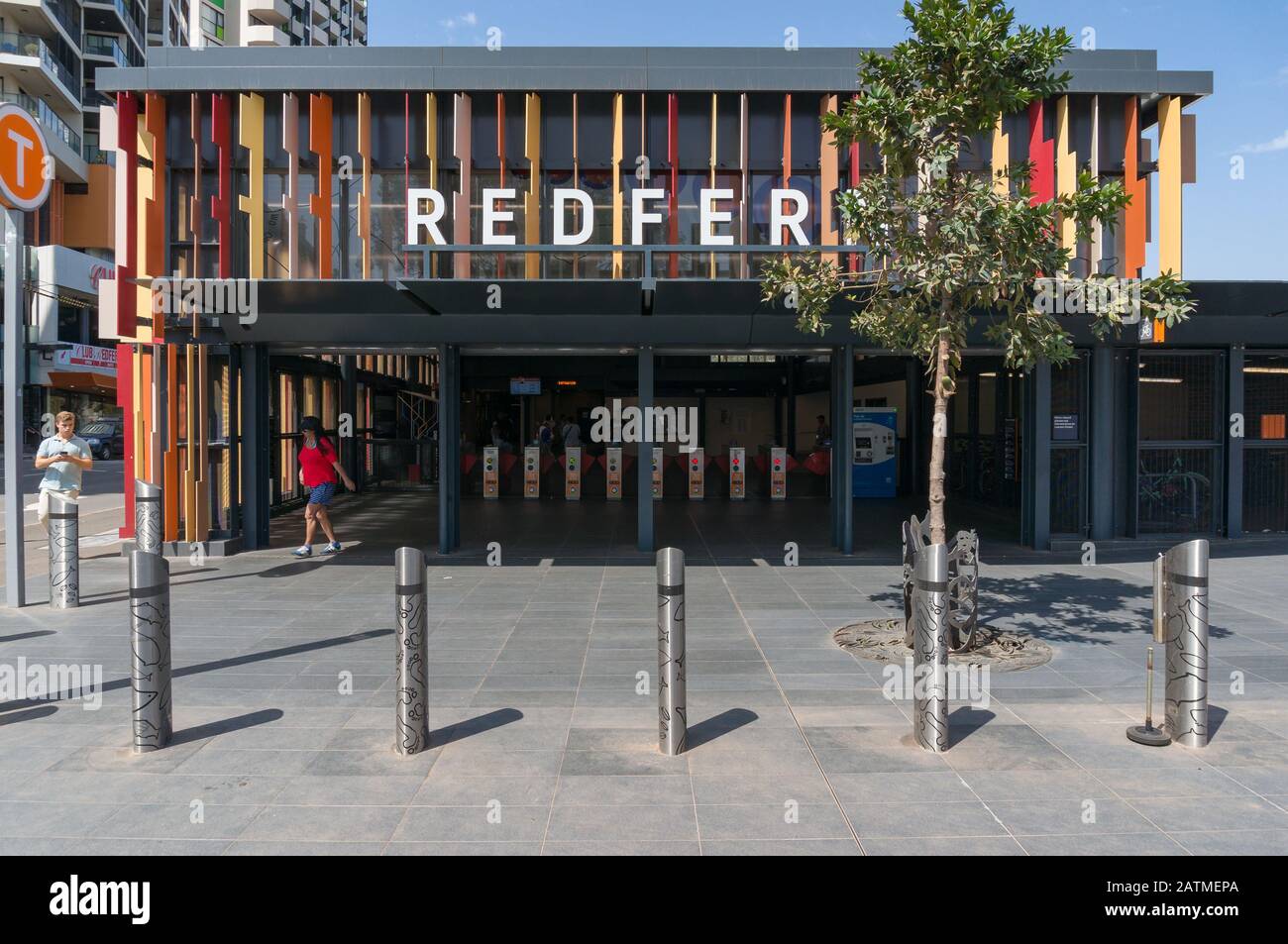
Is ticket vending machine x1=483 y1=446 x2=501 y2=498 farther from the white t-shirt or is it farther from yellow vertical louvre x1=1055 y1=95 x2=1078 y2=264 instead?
yellow vertical louvre x1=1055 y1=95 x2=1078 y2=264

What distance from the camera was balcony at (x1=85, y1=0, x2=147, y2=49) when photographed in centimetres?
5300

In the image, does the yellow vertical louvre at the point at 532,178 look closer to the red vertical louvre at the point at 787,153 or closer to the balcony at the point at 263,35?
the red vertical louvre at the point at 787,153

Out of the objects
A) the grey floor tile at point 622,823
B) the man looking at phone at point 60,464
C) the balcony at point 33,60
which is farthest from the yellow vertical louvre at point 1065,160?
the balcony at point 33,60

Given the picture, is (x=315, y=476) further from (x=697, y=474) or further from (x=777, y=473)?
(x=777, y=473)

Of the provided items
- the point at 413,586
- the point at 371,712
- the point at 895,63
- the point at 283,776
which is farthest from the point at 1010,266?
the point at 283,776

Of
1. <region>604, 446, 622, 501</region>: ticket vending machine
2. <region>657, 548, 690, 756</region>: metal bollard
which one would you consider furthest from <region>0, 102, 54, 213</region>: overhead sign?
<region>604, 446, 622, 501</region>: ticket vending machine

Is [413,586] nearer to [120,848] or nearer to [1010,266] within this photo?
[120,848]

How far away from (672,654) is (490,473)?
17.0 metres

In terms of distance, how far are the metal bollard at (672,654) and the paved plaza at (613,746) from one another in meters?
0.15

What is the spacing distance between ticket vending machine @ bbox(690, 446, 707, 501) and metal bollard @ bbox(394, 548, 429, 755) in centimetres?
1638

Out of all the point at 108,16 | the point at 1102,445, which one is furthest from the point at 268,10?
the point at 1102,445

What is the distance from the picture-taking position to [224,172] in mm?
12914

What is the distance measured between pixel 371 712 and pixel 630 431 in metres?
18.6

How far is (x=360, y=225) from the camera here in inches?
492
